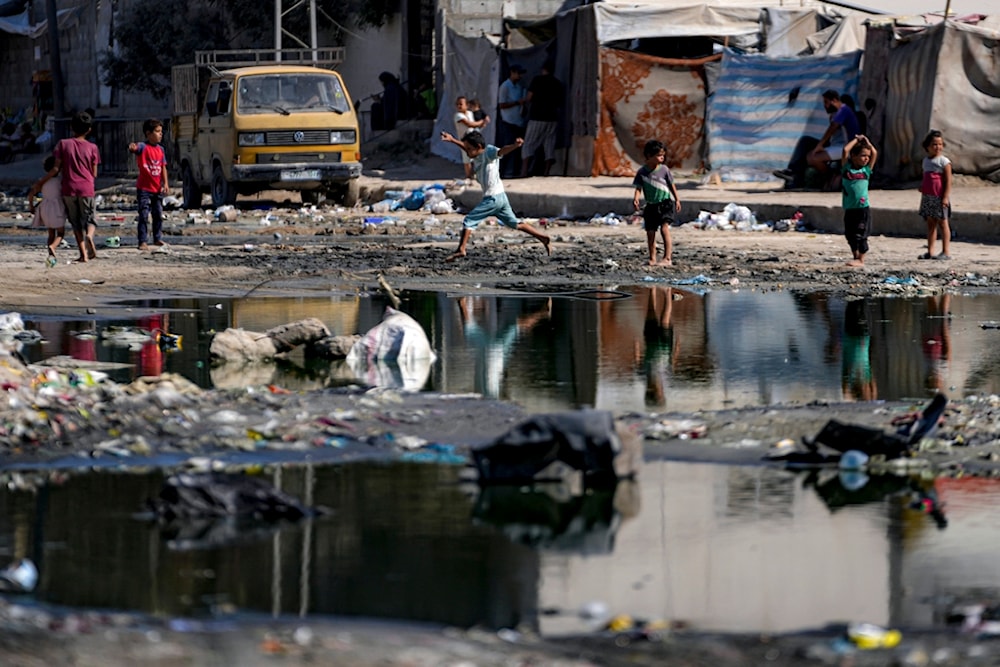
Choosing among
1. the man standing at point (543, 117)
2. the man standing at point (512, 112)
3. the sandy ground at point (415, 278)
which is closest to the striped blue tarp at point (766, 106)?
the man standing at point (543, 117)

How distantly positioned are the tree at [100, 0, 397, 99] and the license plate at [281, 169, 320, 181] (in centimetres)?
1352

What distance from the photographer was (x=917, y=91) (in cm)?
2159

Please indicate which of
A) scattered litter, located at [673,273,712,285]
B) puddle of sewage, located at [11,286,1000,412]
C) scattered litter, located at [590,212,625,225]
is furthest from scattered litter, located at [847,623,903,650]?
scattered litter, located at [590,212,625,225]

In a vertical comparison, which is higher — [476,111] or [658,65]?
[658,65]

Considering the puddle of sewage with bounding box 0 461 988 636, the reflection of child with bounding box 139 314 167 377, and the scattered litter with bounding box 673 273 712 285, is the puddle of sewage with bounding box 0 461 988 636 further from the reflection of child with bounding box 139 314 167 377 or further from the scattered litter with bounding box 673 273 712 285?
the scattered litter with bounding box 673 273 712 285

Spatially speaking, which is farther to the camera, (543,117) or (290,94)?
(543,117)

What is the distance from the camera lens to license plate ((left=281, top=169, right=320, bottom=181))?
24719 millimetres

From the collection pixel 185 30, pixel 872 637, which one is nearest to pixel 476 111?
pixel 185 30

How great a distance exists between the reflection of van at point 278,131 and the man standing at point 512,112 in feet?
11.9

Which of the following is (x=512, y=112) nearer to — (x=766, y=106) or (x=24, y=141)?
(x=766, y=106)

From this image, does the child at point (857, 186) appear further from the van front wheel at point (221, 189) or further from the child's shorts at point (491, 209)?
the van front wheel at point (221, 189)

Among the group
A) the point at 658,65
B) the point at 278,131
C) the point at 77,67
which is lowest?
the point at 278,131

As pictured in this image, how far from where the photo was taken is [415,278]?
15086 mm

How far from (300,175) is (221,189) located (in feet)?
4.54
